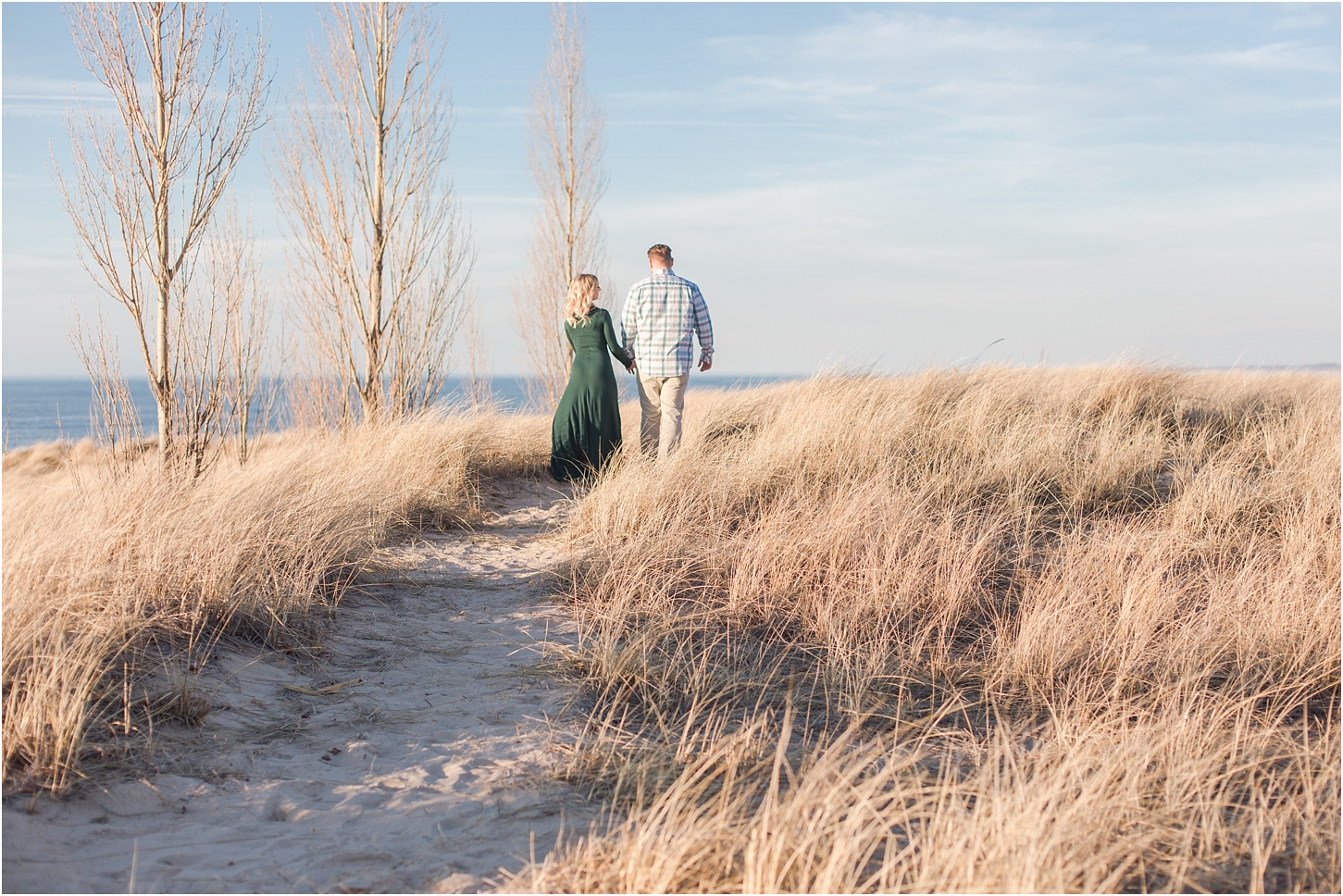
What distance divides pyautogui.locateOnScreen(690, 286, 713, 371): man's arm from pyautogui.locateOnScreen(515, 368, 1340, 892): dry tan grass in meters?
0.82

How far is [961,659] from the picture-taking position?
3.55 meters

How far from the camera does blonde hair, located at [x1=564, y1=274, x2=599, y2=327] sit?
23.4 feet

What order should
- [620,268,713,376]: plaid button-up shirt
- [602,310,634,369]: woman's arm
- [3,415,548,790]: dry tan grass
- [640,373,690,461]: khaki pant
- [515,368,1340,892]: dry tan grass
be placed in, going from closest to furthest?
[515,368,1340,892]: dry tan grass → [3,415,548,790]: dry tan grass → [620,268,713,376]: plaid button-up shirt → [640,373,690,461]: khaki pant → [602,310,634,369]: woman's arm

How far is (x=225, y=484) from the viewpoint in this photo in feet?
16.5

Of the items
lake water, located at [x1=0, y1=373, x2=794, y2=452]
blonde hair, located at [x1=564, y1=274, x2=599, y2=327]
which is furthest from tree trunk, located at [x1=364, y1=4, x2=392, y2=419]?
blonde hair, located at [x1=564, y1=274, x2=599, y2=327]

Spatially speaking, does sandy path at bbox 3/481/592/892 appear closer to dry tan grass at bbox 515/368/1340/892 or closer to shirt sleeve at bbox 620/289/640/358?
dry tan grass at bbox 515/368/1340/892

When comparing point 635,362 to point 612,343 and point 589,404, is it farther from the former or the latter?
point 589,404

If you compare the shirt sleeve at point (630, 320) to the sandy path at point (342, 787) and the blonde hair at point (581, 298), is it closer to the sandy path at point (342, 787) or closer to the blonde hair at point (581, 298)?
the blonde hair at point (581, 298)

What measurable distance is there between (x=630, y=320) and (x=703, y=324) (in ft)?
2.04

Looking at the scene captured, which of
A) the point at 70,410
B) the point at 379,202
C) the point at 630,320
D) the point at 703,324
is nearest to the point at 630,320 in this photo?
the point at 630,320

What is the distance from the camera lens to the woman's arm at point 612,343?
7113 millimetres

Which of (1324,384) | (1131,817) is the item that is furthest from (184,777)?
(1324,384)

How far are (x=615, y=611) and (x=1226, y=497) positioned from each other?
4094 mm

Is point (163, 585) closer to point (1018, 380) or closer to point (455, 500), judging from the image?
point (455, 500)
